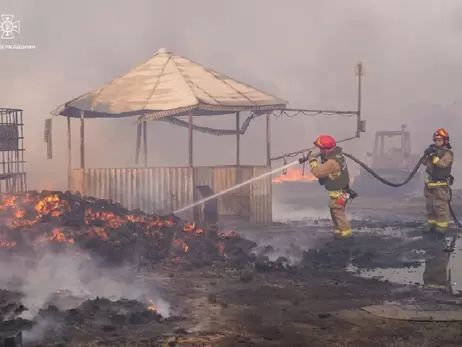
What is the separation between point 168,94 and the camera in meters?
16.7

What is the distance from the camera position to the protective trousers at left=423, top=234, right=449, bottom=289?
9.11m

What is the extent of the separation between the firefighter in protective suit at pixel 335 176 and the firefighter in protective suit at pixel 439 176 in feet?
8.30

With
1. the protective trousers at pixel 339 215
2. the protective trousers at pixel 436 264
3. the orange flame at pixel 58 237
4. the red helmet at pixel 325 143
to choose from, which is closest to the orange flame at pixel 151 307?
the orange flame at pixel 58 237

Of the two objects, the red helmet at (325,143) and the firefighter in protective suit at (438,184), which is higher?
the red helmet at (325,143)

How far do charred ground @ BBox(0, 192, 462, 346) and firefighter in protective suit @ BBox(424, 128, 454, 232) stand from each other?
39.5 inches

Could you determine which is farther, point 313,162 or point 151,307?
point 313,162

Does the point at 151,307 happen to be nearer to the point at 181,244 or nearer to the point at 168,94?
the point at 181,244

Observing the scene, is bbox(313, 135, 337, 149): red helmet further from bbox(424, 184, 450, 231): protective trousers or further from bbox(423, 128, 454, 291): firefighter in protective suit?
bbox(424, 184, 450, 231): protective trousers

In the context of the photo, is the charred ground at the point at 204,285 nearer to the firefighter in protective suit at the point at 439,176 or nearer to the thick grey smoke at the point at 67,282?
the thick grey smoke at the point at 67,282

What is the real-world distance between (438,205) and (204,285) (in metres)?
7.39

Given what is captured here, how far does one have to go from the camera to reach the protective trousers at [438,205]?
13.8 metres

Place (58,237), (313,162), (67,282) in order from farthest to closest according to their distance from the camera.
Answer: (313,162) → (58,237) → (67,282)

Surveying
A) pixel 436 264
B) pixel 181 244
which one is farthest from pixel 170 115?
pixel 436 264

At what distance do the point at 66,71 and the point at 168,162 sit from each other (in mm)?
9704
